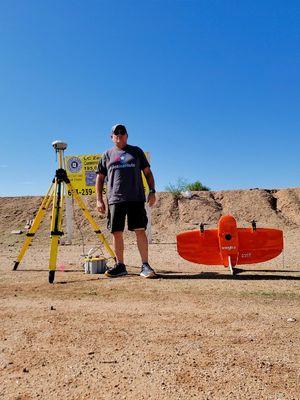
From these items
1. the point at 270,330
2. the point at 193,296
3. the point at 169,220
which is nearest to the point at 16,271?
the point at 193,296

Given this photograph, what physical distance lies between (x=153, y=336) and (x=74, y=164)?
403 inches

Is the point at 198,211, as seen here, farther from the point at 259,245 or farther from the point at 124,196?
the point at 124,196

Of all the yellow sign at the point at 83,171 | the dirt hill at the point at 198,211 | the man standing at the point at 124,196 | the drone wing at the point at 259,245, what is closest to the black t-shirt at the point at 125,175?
the man standing at the point at 124,196

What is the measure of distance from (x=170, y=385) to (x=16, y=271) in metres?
5.01

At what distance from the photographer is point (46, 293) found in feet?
15.2

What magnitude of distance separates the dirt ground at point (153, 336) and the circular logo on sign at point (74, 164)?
22.9 ft

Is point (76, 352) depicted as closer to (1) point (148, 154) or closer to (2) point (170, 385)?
(2) point (170, 385)

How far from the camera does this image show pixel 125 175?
562 centimetres

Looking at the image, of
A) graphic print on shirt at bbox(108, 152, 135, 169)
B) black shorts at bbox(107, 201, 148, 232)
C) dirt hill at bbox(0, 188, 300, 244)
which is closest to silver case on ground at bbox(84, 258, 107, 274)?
black shorts at bbox(107, 201, 148, 232)

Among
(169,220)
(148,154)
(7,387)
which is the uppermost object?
(148,154)

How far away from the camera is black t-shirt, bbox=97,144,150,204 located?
18.4ft

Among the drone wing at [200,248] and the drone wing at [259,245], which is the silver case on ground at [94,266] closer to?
the drone wing at [200,248]

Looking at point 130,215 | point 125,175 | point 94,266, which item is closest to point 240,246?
point 130,215

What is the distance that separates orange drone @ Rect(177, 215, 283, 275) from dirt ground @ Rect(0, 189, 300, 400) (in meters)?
0.24
